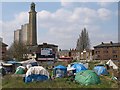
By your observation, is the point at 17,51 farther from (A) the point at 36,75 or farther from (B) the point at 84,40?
(A) the point at 36,75

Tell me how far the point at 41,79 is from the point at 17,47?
55279 mm

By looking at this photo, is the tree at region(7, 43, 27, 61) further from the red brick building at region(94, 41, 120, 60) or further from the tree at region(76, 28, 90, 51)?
the red brick building at region(94, 41, 120, 60)

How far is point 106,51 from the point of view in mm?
116688

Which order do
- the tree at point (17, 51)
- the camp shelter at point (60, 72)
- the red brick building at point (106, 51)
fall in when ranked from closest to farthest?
the camp shelter at point (60, 72), the tree at point (17, 51), the red brick building at point (106, 51)

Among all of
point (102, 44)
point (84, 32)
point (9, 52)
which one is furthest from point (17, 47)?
point (102, 44)

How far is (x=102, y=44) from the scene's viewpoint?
121 meters

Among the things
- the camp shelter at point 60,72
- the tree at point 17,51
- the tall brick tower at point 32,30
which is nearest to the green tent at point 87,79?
the camp shelter at point 60,72

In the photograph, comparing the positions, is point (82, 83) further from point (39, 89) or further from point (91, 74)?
point (39, 89)

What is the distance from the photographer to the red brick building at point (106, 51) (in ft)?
370

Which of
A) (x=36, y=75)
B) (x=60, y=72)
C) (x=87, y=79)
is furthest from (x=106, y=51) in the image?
(x=87, y=79)

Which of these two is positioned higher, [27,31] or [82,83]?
[27,31]

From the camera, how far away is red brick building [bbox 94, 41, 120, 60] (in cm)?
11288

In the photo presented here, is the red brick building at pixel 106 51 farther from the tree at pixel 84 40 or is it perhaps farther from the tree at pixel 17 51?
the tree at pixel 17 51

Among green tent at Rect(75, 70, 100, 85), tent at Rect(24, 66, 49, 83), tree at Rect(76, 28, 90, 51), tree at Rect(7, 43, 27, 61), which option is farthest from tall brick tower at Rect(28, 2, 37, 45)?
green tent at Rect(75, 70, 100, 85)
